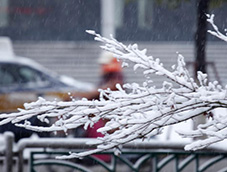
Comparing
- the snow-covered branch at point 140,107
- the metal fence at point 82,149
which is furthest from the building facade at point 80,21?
the snow-covered branch at point 140,107

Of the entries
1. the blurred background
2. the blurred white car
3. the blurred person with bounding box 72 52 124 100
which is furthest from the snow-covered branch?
the blurred background

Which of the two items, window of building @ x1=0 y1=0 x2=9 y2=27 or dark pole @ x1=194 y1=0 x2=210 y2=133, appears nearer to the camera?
dark pole @ x1=194 y1=0 x2=210 y2=133

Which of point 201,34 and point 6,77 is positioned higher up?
point 201,34

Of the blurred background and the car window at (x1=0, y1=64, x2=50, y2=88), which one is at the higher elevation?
the blurred background

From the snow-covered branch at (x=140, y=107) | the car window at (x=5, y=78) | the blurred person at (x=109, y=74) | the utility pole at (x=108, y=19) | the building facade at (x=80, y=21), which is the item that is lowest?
the snow-covered branch at (x=140, y=107)

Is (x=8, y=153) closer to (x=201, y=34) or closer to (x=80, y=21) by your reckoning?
(x=201, y=34)

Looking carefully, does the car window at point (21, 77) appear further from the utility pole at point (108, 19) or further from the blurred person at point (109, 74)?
the utility pole at point (108, 19)

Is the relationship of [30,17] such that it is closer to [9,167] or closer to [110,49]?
[9,167]

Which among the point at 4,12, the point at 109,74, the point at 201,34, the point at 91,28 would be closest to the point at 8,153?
the point at 109,74

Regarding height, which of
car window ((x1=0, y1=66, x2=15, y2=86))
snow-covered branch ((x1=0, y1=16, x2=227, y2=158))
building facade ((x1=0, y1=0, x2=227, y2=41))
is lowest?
snow-covered branch ((x1=0, y1=16, x2=227, y2=158))

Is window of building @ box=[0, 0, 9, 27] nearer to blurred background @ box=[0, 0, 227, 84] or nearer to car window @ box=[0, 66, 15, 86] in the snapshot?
blurred background @ box=[0, 0, 227, 84]

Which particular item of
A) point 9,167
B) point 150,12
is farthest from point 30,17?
point 9,167

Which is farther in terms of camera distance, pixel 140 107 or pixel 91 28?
pixel 91 28

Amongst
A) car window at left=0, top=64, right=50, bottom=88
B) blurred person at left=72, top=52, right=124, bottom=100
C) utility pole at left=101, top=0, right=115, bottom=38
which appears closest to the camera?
blurred person at left=72, top=52, right=124, bottom=100
